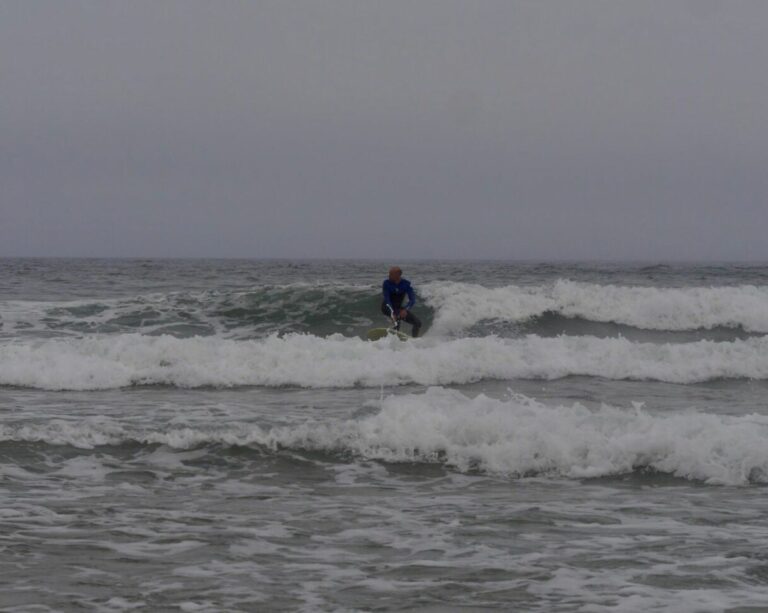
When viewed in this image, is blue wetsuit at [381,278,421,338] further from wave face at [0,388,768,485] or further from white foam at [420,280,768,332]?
wave face at [0,388,768,485]

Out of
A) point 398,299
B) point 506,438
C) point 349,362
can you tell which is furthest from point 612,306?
point 506,438

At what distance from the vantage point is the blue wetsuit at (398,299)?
18.1m

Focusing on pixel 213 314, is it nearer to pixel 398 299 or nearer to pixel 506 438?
pixel 398 299

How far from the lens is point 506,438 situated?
9180mm

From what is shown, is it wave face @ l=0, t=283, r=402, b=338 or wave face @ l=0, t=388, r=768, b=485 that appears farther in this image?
wave face @ l=0, t=283, r=402, b=338

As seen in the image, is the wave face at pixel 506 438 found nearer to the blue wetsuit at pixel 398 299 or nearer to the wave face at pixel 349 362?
the wave face at pixel 349 362

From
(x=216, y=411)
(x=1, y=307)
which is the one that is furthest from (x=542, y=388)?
(x=1, y=307)

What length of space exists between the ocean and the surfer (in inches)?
42.3

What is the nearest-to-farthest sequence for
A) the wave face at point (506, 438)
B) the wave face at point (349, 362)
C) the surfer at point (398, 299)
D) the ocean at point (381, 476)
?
the ocean at point (381, 476) < the wave face at point (506, 438) < the wave face at point (349, 362) < the surfer at point (398, 299)

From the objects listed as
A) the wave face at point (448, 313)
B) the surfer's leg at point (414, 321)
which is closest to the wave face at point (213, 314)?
the wave face at point (448, 313)

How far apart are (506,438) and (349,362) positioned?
623cm

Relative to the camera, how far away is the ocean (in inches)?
207

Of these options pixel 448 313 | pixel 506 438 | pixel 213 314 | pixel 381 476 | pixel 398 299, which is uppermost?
pixel 398 299

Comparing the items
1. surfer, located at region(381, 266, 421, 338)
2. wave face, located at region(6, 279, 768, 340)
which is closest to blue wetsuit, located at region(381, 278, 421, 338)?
surfer, located at region(381, 266, 421, 338)
